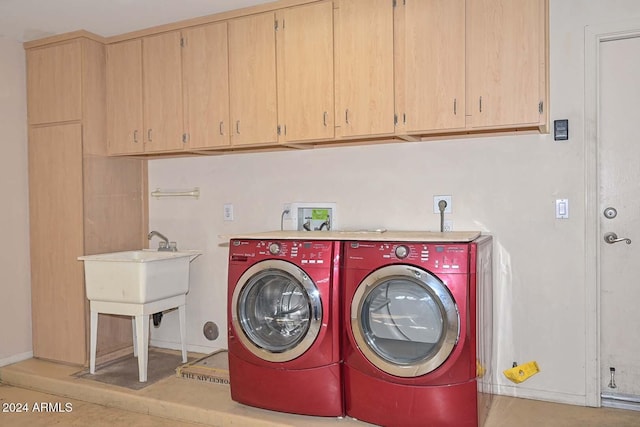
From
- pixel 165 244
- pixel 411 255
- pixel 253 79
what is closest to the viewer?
pixel 411 255

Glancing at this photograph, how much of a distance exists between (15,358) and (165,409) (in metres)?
1.54

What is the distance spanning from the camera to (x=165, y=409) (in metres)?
2.82

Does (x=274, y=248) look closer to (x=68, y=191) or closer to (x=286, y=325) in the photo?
(x=286, y=325)

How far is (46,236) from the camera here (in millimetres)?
3639

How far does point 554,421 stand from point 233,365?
5.54ft

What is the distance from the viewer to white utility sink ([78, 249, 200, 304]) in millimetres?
3078

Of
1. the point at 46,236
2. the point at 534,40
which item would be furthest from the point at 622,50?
the point at 46,236

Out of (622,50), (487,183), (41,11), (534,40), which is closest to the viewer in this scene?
(534,40)

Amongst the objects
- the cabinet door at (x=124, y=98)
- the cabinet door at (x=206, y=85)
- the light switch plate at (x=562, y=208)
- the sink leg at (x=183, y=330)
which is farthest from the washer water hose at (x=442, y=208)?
the cabinet door at (x=124, y=98)

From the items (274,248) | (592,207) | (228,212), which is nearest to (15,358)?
(228,212)

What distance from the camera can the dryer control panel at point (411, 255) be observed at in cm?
226

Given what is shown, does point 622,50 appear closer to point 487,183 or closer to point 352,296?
point 487,183

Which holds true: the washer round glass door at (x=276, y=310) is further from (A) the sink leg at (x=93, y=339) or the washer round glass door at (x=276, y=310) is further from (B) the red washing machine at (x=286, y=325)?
(A) the sink leg at (x=93, y=339)

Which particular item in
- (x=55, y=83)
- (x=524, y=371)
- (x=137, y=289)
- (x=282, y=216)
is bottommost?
(x=524, y=371)
